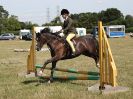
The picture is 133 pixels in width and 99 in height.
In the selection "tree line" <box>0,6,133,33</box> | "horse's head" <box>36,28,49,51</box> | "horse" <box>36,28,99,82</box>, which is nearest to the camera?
"horse" <box>36,28,99,82</box>

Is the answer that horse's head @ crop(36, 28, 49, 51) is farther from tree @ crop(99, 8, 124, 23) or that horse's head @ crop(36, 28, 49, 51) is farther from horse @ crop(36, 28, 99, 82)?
tree @ crop(99, 8, 124, 23)

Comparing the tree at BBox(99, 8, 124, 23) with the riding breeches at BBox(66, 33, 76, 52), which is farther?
the tree at BBox(99, 8, 124, 23)

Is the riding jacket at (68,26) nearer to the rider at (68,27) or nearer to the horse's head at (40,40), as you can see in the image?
the rider at (68,27)

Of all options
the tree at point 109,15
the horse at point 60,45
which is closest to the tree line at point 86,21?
the tree at point 109,15

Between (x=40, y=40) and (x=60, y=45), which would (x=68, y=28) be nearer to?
(x=60, y=45)

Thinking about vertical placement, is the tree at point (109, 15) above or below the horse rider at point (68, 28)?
below

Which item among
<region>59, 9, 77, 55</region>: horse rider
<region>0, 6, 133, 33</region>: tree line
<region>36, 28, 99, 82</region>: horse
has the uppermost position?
<region>59, 9, 77, 55</region>: horse rider

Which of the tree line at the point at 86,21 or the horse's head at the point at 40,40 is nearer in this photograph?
the horse's head at the point at 40,40

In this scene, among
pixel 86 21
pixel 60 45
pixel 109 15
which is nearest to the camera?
pixel 60 45

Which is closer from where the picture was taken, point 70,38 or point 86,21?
point 70,38

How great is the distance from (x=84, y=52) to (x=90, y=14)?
152157mm

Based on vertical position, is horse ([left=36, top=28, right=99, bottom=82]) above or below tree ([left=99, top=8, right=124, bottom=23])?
above

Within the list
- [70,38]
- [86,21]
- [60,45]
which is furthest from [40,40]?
[86,21]

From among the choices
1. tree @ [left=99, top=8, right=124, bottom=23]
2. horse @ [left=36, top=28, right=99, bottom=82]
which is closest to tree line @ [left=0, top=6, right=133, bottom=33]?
tree @ [left=99, top=8, right=124, bottom=23]
